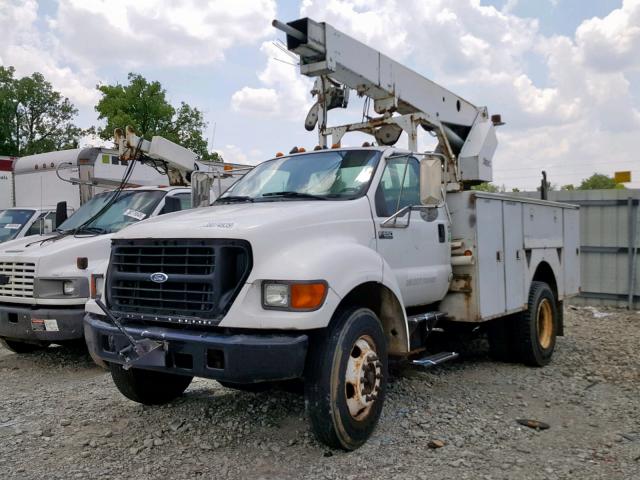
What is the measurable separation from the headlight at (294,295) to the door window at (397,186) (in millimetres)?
1228

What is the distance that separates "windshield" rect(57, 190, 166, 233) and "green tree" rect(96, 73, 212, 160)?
77.1 ft

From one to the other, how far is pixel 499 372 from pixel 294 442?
305 centimetres

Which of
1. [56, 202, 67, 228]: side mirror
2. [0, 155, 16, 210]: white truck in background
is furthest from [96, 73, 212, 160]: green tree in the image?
[56, 202, 67, 228]: side mirror

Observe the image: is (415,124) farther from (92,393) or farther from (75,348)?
(75,348)

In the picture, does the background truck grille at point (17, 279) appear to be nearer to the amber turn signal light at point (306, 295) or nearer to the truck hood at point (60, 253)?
the truck hood at point (60, 253)

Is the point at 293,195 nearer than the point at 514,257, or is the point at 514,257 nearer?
the point at 293,195

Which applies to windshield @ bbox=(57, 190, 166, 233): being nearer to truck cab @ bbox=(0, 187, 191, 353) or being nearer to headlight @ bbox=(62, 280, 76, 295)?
truck cab @ bbox=(0, 187, 191, 353)

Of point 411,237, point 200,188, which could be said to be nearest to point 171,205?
point 200,188

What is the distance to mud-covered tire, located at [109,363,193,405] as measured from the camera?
4832 mm

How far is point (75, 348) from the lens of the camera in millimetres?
7539

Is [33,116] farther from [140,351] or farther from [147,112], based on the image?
[140,351]

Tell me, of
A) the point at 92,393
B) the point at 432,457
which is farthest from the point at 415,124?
the point at 92,393

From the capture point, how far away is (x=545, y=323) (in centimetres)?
714

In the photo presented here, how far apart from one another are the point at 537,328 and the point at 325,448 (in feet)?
11.6
